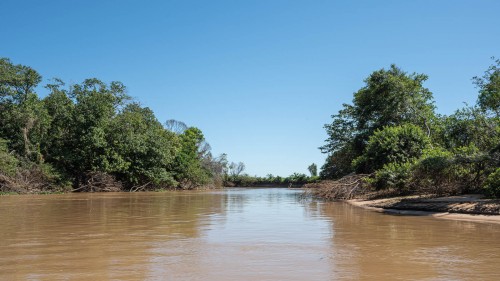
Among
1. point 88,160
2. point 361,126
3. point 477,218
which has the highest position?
point 361,126

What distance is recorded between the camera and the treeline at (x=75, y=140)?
3281 centimetres

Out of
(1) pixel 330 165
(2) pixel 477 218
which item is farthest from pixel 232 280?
(1) pixel 330 165

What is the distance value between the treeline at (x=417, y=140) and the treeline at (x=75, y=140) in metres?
20.3

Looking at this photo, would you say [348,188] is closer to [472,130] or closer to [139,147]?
[472,130]

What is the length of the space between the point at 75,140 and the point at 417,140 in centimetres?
2859

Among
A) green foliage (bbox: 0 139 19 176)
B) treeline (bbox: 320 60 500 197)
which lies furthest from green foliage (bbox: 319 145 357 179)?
green foliage (bbox: 0 139 19 176)

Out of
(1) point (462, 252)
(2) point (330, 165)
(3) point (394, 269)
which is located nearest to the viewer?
(3) point (394, 269)

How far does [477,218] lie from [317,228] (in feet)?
18.2

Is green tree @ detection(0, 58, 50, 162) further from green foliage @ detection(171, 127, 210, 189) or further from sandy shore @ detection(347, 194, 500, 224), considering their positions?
sandy shore @ detection(347, 194, 500, 224)

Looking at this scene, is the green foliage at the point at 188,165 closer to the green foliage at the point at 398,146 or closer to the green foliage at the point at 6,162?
the green foliage at the point at 6,162

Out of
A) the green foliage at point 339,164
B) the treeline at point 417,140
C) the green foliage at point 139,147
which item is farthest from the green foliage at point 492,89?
the green foliage at point 139,147

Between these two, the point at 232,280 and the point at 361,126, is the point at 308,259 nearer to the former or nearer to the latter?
the point at 232,280

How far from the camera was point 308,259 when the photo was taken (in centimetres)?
590

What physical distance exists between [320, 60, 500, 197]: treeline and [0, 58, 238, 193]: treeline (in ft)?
66.5
